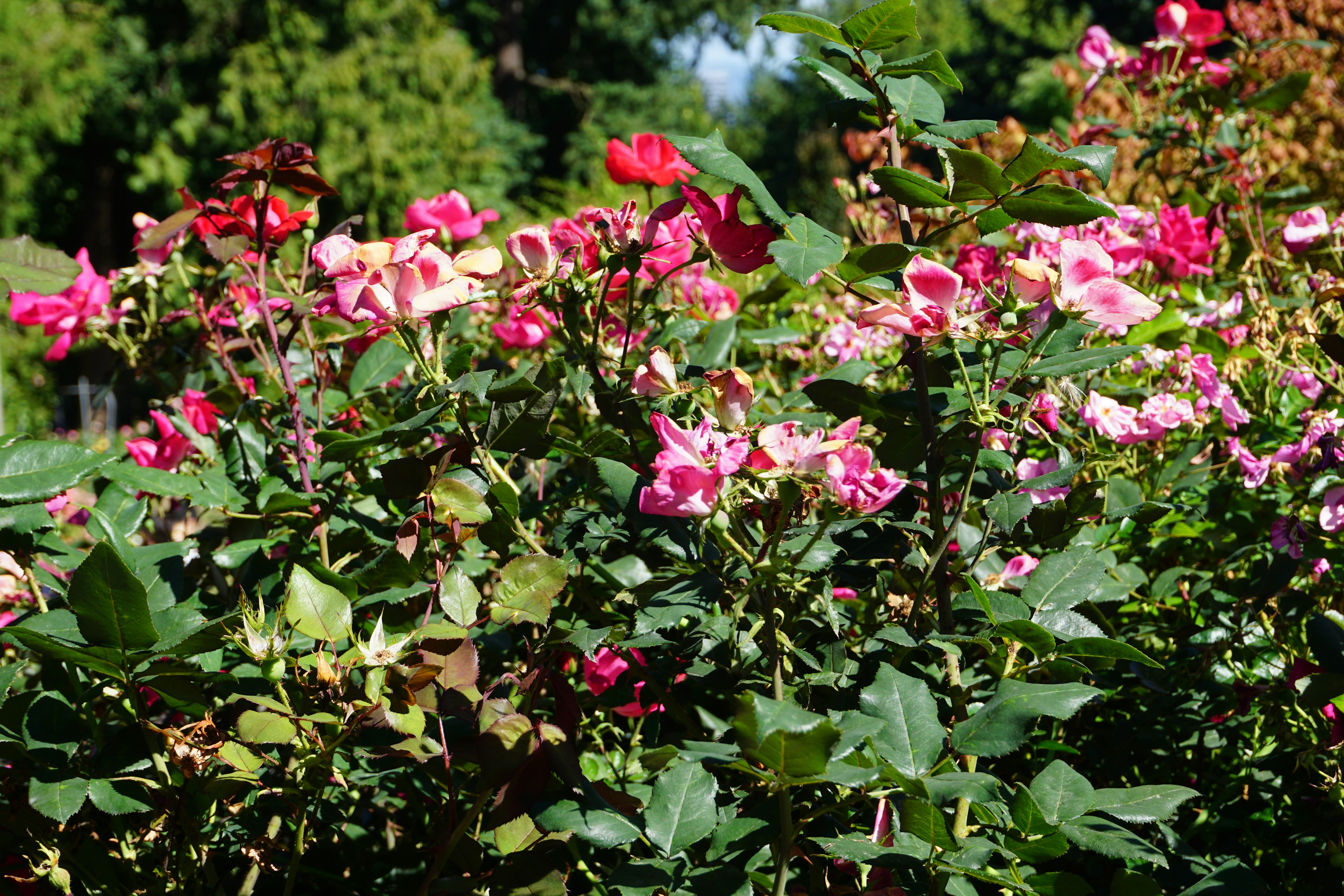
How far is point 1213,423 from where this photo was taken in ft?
4.30

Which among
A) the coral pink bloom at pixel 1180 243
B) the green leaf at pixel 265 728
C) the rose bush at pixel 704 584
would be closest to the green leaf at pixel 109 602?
the rose bush at pixel 704 584

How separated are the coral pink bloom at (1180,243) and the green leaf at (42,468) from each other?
1.35 m

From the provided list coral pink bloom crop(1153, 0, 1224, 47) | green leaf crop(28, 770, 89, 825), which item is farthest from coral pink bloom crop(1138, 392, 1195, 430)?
green leaf crop(28, 770, 89, 825)

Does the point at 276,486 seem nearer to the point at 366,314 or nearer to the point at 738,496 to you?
the point at 366,314

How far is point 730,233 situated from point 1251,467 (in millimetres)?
662

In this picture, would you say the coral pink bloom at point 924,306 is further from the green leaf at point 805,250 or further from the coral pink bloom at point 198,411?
the coral pink bloom at point 198,411

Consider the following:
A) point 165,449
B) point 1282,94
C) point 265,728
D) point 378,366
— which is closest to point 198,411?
point 165,449

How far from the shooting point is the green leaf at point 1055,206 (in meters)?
0.66

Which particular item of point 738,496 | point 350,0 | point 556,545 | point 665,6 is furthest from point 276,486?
point 665,6

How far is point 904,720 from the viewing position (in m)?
0.67

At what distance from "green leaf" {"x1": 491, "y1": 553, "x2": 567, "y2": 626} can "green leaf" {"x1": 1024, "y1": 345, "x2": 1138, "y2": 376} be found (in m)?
0.39

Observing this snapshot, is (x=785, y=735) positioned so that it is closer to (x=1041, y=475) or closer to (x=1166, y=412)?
(x=1041, y=475)

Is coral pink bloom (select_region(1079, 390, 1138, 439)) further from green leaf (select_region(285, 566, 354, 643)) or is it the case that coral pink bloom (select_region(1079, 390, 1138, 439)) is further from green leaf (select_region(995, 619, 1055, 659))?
green leaf (select_region(285, 566, 354, 643))

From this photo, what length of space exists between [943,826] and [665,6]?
19112 millimetres
